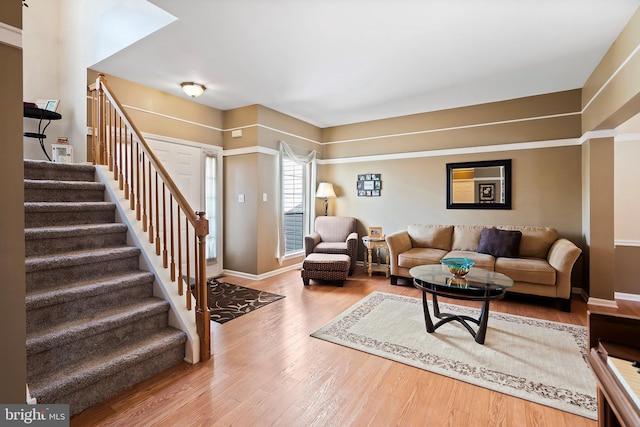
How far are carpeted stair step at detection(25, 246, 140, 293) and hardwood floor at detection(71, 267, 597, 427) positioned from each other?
0.92 metres

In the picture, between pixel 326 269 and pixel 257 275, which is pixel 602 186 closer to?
pixel 326 269

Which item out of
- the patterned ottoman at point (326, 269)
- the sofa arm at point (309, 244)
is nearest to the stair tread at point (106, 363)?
the patterned ottoman at point (326, 269)

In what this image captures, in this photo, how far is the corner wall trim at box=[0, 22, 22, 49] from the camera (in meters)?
1.30

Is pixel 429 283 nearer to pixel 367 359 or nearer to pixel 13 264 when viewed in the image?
pixel 367 359

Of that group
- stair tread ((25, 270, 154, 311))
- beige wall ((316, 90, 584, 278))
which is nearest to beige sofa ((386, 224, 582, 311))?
beige wall ((316, 90, 584, 278))

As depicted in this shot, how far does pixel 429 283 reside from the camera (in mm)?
2764

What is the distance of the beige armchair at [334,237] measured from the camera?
4875 millimetres

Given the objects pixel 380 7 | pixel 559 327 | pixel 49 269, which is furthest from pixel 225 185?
pixel 559 327

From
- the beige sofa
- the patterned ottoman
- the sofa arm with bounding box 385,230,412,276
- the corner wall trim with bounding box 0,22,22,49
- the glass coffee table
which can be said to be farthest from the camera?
the sofa arm with bounding box 385,230,412,276

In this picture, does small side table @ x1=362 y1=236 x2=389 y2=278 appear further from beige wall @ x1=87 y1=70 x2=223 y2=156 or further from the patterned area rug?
beige wall @ x1=87 y1=70 x2=223 y2=156

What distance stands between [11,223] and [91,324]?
0.93m

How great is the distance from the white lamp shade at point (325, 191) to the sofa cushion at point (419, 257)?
5.94 feet

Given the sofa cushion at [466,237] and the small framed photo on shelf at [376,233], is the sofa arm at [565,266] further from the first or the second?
the small framed photo on shelf at [376,233]

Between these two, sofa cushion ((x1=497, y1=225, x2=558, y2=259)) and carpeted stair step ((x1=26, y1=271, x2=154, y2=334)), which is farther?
sofa cushion ((x1=497, y1=225, x2=558, y2=259))
